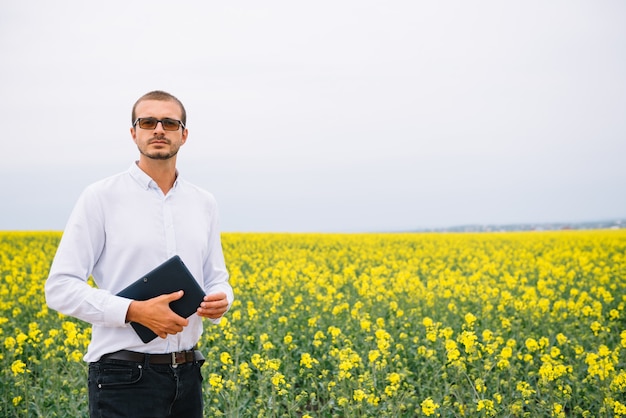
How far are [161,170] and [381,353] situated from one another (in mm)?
4066

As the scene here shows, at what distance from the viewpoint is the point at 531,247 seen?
22781 mm

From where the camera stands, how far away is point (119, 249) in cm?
267

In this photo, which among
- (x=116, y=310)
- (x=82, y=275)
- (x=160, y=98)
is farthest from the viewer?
(x=160, y=98)

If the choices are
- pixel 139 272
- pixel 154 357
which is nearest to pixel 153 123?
pixel 139 272

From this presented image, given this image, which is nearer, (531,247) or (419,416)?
(419,416)

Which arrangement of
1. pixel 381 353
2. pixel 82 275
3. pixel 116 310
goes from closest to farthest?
pixel 116 310 → pixel 82 275 → pixel 381 353

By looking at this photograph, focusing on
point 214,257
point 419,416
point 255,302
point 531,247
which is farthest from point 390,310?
point 531,247

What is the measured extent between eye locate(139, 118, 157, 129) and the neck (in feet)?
0.46

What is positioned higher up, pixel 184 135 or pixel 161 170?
pixel 184 135

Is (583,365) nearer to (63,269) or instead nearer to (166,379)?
(166,379)

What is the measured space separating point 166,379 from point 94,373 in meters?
0.30

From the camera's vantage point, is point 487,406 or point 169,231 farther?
point 487,406

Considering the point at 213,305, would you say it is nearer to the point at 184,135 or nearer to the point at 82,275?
the point at 82,275

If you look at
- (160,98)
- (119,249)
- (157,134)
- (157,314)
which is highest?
(160,98)
